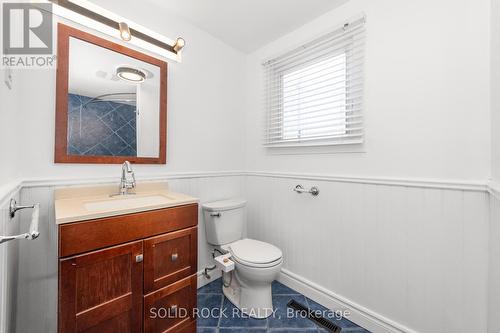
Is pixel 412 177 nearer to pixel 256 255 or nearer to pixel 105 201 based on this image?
pixel 256 255

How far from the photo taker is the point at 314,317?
1521mm

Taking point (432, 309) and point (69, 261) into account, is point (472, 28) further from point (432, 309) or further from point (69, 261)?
point (69, 261)

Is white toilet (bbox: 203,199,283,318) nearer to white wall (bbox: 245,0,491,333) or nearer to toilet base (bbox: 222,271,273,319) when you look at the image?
toilet base (bbox: 222,271,273,319)

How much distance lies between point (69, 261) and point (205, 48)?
183 centimetres

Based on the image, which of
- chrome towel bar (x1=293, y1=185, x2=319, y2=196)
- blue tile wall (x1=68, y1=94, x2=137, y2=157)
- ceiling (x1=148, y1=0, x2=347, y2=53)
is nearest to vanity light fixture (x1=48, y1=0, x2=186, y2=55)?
ceiling (x1=148, y1=0, x2=347, y2=53)

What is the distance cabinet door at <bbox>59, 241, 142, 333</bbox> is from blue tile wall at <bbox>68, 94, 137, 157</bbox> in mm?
701

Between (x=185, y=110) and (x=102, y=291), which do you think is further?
(x=185, y=110)

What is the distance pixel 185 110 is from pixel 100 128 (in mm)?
634

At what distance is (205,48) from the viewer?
195 cm

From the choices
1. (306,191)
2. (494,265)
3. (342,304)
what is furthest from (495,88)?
(342,304)

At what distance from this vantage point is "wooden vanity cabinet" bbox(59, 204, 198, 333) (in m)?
→ 0.91

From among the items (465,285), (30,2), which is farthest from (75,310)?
(465,285)

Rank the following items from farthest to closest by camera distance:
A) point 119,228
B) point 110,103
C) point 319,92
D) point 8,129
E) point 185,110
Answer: point 185,110 < point 319,92 < point 110,103 < point 119,228 < point 8,129

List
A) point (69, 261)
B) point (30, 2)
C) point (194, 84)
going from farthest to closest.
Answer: point (194, 84), point (30, 2), point (69, 261)
